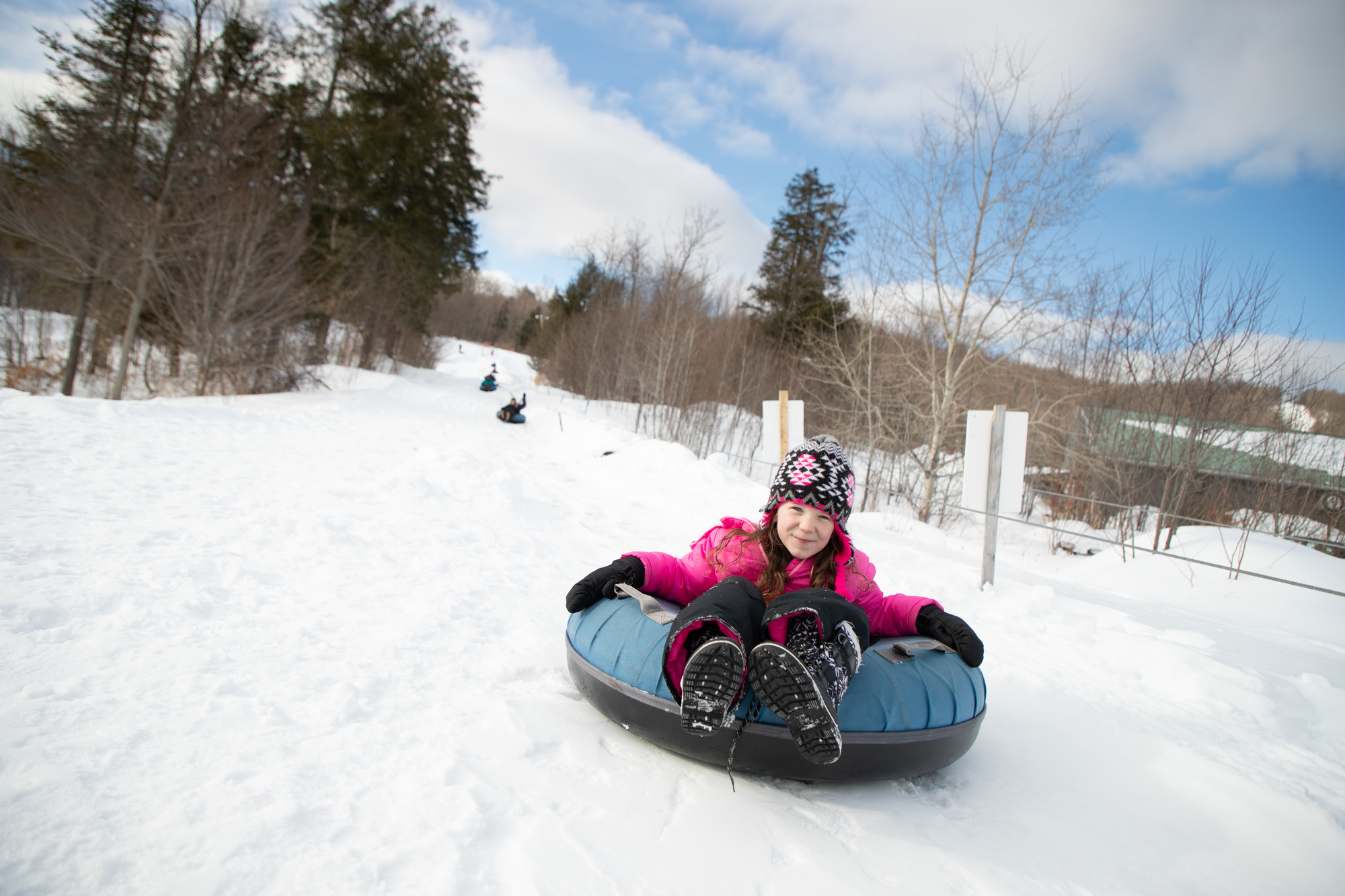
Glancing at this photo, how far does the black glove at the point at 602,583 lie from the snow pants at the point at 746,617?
0.50 meters

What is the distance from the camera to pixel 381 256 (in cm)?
1995

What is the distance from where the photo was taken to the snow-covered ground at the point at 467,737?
1.53 meters

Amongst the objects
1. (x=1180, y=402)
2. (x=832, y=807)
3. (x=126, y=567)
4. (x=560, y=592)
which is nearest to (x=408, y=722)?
(x=832, y=807)

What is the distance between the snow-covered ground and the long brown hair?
0.73 m

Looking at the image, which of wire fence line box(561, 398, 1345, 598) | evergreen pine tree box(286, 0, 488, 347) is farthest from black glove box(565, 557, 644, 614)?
evergreen pine tree box(286, 0, 488, 347)

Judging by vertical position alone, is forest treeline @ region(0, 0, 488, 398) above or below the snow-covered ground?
above

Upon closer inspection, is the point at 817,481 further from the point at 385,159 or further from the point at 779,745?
the point at 385,159

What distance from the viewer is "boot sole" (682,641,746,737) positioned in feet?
5.87

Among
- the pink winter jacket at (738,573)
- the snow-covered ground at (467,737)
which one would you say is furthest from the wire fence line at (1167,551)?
the pink winter jacket at (738,573)

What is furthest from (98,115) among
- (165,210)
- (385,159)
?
(385,159)

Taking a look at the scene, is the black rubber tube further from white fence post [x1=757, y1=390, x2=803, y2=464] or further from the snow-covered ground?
white fence post [x1=757, y1=390, x2=803, y2=464]

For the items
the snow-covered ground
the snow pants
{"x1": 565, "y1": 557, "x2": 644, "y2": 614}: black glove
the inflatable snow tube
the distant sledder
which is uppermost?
the distant sledder

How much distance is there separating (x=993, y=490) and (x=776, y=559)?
11.5ft

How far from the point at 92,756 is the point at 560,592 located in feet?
7.87
